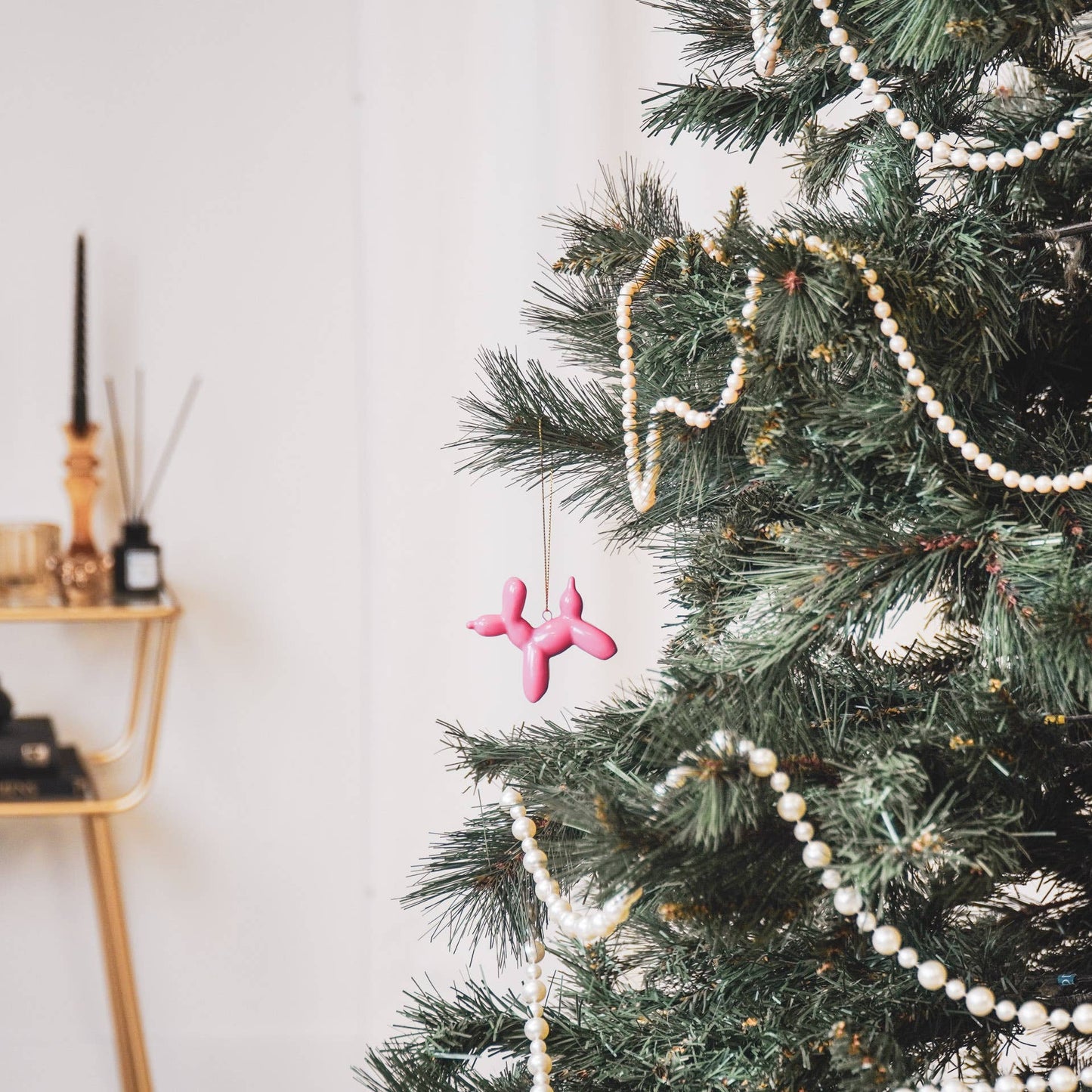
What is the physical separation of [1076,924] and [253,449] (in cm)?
126

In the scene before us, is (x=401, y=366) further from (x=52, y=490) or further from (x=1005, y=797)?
(x=1005, y=797)

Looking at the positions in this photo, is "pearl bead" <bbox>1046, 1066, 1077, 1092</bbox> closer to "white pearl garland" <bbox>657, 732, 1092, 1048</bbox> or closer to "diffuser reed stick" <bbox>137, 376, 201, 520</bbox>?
"white pearl garland" <bbox>657, 732, 1092, 1048</bbox>

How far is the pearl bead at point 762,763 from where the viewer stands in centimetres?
40

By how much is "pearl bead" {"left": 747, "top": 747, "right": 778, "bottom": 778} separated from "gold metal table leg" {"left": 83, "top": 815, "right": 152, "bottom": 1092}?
1208mm

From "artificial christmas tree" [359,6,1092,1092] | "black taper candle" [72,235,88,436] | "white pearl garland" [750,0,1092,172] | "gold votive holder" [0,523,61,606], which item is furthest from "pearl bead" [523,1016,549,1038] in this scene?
"black taper candle" [72,235,88,436]

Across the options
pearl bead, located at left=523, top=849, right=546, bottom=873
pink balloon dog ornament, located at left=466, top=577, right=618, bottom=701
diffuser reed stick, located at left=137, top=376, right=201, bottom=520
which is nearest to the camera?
pearl bead, located at left=523, top=849, right=546, bottom=873

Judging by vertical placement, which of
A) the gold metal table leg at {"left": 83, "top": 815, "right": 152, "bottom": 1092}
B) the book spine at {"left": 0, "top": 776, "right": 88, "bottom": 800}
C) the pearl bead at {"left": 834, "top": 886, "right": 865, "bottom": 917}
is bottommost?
the gold metal table leg at {"left": 83, "top": 815, "right": 152, "bottom": 1092}

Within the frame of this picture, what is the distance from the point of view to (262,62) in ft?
5.00

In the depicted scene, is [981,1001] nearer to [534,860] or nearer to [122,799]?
[534,860]

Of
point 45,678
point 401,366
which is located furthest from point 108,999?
point 401,366

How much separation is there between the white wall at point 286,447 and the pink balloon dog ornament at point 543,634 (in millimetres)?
815

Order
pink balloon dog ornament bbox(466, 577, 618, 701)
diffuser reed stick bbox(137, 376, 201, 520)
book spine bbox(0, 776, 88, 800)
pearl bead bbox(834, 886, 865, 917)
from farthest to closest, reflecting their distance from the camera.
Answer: diffuser reed stick bbox(137, 376, 201, 520)
book spine bbox(0, 776, 88, 800)
pink balloon dog ornament bbox(466, 577, 618, 701)
pearl bead bbox(834, 886, 865, 917)

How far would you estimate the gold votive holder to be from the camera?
134 cm

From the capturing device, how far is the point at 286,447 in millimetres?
1551
